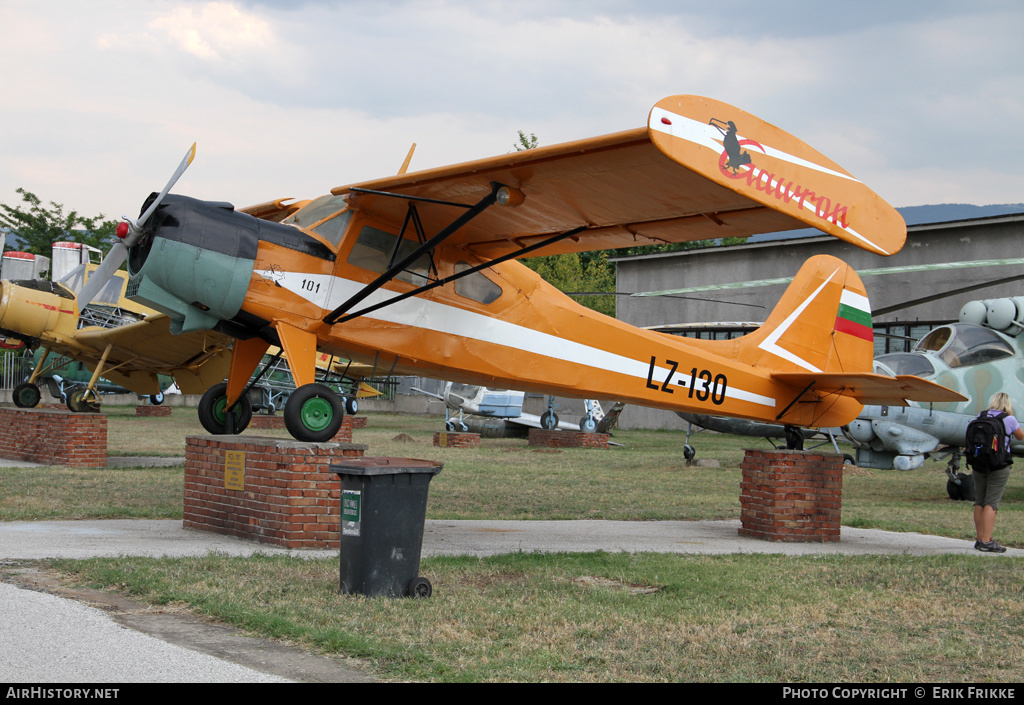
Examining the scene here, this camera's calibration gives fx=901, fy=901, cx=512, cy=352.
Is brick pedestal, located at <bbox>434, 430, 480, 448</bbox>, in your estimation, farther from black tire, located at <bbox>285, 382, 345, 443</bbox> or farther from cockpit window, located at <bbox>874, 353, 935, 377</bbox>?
black tire, located at <bbox>285, 382, 345, 443</bbox>

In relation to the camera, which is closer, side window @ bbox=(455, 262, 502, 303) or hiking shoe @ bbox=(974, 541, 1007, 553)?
hiking shoe @ bbox=(974, 541, 1007, 553)

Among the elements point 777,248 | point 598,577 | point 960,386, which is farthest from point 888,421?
point 777,248

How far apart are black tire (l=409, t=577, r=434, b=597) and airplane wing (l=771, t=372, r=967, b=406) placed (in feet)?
21.1

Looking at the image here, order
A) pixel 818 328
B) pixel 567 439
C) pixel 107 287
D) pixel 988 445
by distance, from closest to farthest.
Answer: pixel 988 445
pixel 818 328
pixel 567 439
pixel 107 287

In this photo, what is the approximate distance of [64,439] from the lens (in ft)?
49.8

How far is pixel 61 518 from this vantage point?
928 cm

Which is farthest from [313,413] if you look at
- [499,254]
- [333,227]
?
[499,254]

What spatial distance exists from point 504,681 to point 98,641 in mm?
2020

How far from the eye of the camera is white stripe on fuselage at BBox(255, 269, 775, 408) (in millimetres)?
9047

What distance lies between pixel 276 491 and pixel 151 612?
2917 mm

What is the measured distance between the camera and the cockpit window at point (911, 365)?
51.0 feet

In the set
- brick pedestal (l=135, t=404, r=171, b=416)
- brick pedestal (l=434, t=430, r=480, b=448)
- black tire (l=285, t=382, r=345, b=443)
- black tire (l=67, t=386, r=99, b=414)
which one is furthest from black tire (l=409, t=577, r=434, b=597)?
brick pedestal (l=135, t=404, r=171, b=416)

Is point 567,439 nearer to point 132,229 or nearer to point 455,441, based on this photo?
point 455,441
